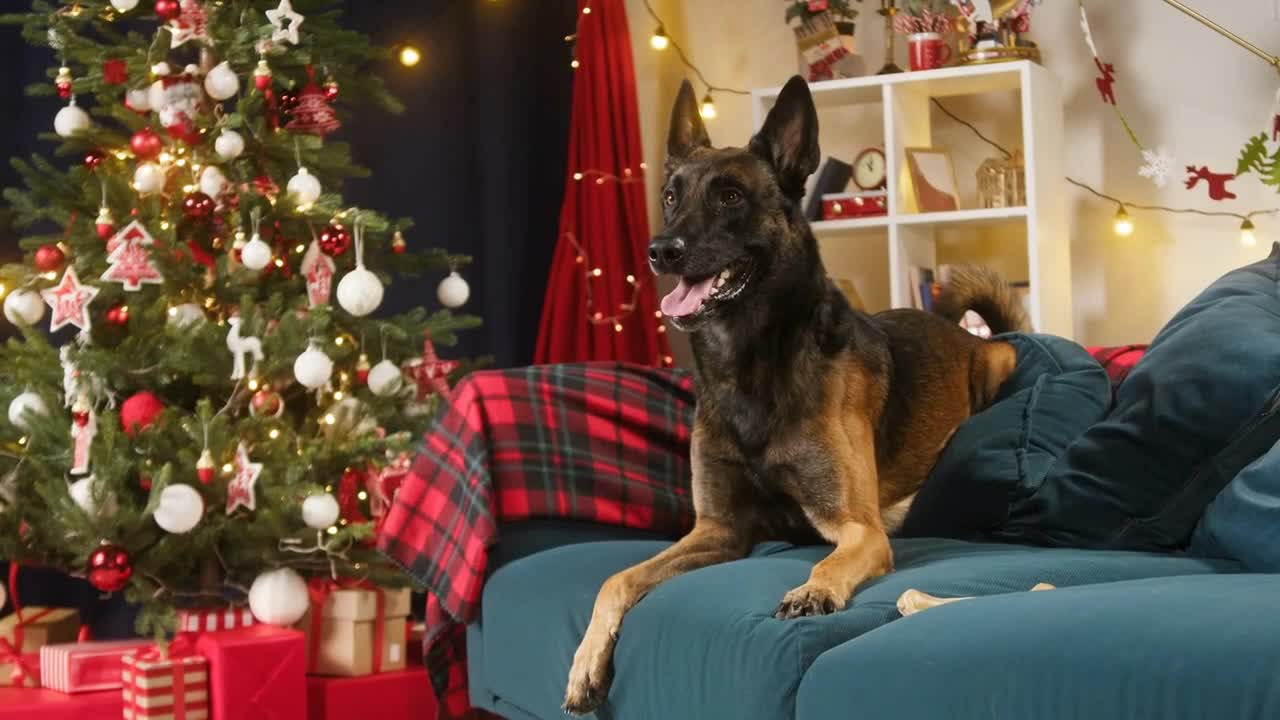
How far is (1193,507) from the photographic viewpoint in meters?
2.13

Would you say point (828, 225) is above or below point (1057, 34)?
below

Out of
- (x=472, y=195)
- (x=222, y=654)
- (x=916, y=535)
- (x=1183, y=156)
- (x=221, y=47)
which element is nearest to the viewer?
(x=916, y=535)

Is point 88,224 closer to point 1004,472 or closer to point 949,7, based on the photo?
point 1004,472

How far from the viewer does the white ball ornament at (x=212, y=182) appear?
333 centimetres

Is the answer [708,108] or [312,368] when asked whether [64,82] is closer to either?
[312,368]

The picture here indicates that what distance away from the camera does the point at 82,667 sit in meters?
3.07

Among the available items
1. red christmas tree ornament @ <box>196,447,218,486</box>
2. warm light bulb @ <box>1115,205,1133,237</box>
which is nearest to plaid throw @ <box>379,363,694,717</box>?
red christmas tree ornament @ <box>196,447,218,486</box>

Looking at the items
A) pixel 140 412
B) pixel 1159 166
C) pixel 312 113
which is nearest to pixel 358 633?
pixel 140 412

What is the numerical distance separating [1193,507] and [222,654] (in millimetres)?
1939

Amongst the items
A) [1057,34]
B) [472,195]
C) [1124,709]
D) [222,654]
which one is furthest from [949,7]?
[1124,709]

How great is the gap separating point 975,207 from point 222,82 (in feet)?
7.63

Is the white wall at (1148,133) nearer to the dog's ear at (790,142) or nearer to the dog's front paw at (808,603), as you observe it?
the dog's ear at (790,142)

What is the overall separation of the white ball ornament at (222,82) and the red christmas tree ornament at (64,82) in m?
0.32

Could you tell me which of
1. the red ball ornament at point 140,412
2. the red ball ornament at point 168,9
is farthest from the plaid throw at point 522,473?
the red ball ornament at point 168,9
